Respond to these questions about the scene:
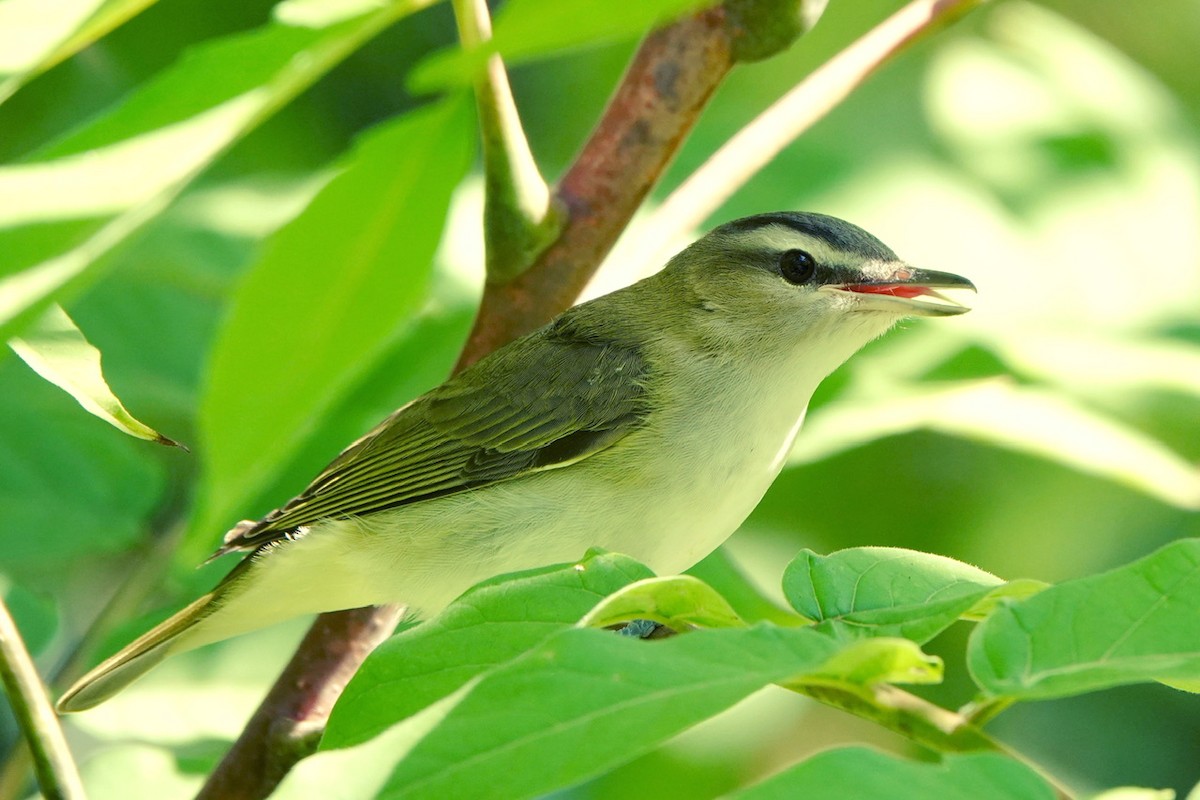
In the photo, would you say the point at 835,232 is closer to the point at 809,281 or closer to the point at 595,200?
the point at 809,281

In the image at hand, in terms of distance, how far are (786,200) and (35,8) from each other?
7.60 ft

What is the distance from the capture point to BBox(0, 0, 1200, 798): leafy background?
1.16 meters

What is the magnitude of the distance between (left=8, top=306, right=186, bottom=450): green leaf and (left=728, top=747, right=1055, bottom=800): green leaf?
0.62 metres

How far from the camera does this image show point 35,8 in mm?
1107

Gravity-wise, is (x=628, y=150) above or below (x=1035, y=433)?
above

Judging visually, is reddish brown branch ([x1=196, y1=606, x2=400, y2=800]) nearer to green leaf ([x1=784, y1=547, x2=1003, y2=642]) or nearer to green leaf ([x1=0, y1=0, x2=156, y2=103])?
green leaf ([x1=784, y1=547, x2=1003, y2=642])

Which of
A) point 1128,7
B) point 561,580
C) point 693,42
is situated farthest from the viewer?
point 1128,7

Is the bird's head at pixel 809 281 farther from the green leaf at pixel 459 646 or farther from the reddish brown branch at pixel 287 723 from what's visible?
the green leaf at pixel 459 646

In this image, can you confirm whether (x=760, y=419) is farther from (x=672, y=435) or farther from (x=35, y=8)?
(x=35, y=8)

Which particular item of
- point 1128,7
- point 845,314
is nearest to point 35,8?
point 845,314

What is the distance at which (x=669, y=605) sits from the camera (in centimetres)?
128

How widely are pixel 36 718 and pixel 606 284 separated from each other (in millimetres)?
1337

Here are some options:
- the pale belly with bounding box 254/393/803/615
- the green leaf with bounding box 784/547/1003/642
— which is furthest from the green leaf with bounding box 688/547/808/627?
the green leaf with bounding box 784/547/1003/642

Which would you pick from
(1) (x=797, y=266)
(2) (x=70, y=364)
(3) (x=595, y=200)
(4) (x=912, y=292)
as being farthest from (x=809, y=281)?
(2) (x=70, y=364)
